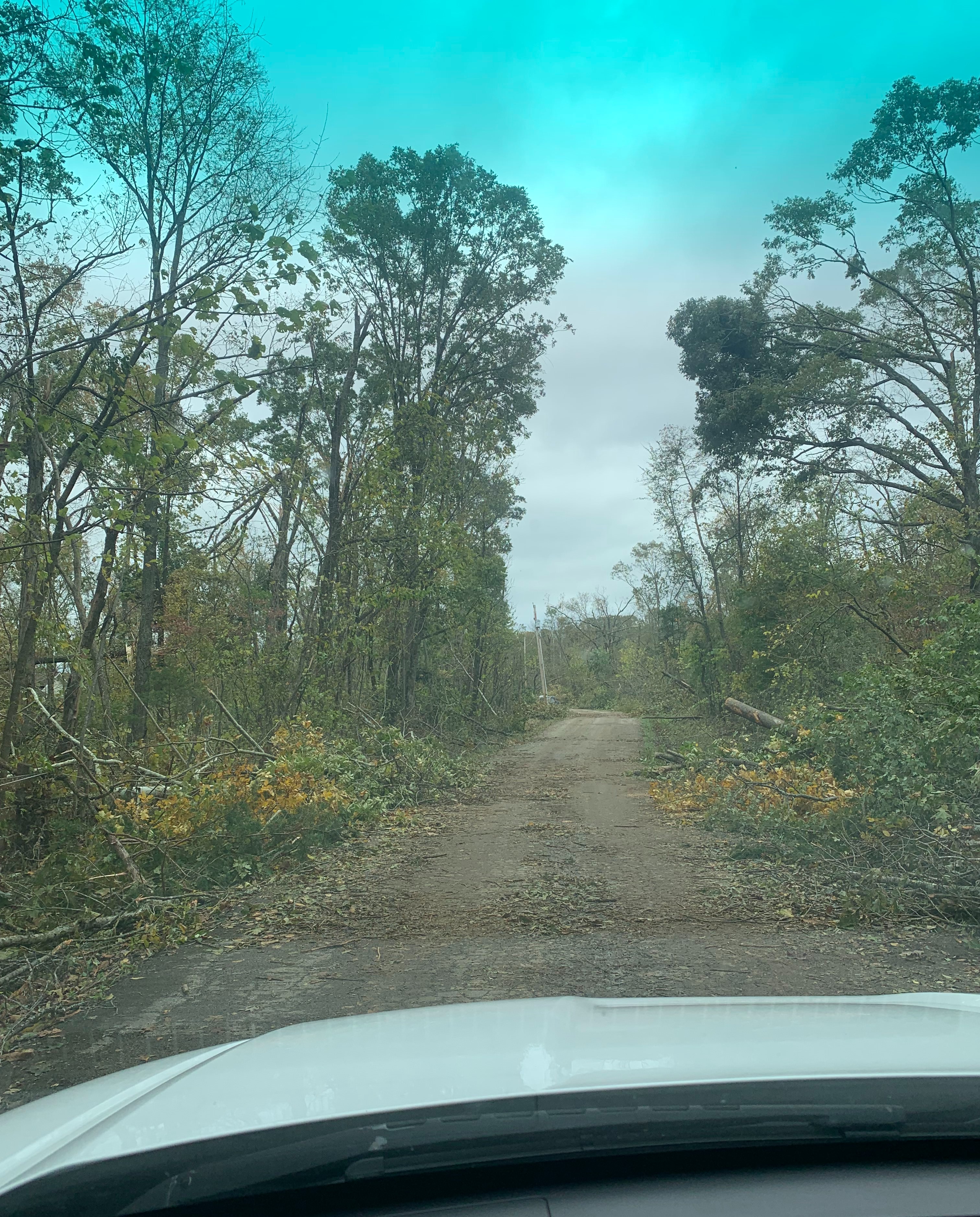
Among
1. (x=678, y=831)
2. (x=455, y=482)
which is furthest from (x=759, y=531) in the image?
(x=678, y=831)

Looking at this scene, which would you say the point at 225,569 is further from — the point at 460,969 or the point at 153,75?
the point at 460,969

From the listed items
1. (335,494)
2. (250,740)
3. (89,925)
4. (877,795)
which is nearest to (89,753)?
(89,925)

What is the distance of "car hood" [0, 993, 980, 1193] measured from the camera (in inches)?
74.6

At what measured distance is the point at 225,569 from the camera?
1631cm

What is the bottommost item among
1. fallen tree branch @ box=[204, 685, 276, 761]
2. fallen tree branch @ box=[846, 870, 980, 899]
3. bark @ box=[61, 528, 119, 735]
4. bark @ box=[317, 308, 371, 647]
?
fallen tree branch @ box=[846, 870, 980, 899]

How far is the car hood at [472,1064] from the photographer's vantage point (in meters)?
1.90

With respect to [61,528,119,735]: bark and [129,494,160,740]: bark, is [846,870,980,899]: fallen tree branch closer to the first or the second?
[61,528,119,735]: bark

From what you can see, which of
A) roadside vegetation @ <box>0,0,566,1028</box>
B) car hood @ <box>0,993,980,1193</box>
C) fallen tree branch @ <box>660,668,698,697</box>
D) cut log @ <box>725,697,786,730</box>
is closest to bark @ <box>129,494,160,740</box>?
roadside vegetation @ <box>0,0,566,1028</box>

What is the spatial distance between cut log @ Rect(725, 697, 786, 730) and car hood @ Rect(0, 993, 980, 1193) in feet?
44.0

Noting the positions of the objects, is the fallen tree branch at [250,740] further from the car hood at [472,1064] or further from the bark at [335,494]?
the car hood at [472,1064]

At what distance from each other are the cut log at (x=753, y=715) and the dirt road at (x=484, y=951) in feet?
28.5

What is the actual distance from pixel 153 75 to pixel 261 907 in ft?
25.6

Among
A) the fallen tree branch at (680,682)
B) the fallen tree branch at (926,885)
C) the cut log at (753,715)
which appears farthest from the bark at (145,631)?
the fallen tree branch at (680,682)

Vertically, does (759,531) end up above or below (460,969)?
above
